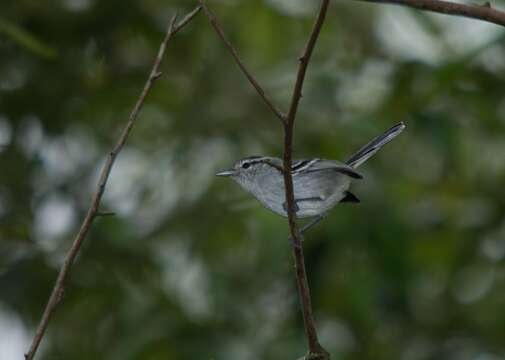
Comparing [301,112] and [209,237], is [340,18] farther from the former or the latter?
[209,237]

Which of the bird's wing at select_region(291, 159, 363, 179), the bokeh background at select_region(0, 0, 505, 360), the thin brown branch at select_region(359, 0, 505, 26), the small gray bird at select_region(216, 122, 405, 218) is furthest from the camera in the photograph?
the bokeh background at select_region(0, 0, 505, 360)

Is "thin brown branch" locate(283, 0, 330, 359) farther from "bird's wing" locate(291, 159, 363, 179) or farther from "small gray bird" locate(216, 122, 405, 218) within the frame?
"small gray bird" locate(216, 122, 405, 218)

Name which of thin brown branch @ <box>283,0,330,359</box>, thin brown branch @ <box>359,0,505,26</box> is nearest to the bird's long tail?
thin brown branch @ <box>283,0,330,359</box>

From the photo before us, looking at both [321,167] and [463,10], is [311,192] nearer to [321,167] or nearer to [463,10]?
[321,167]

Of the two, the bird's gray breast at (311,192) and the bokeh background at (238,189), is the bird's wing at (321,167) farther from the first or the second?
the bokeh background at (238,189)

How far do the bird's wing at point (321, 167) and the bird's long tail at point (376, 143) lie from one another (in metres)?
0.15

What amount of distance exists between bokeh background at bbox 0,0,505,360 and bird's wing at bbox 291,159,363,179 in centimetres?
114

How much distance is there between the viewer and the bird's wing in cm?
416

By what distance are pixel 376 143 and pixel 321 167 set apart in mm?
277

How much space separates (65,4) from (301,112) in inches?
77.3

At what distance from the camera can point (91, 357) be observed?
6648 mm

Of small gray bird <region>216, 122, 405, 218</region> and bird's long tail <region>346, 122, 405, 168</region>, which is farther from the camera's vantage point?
small gray bird <region>216, 122, 405, 218</region>

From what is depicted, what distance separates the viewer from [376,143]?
4.40 meters

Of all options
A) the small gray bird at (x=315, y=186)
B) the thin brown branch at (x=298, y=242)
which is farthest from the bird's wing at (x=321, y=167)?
the thin brown branch at (x=298, y=242)
